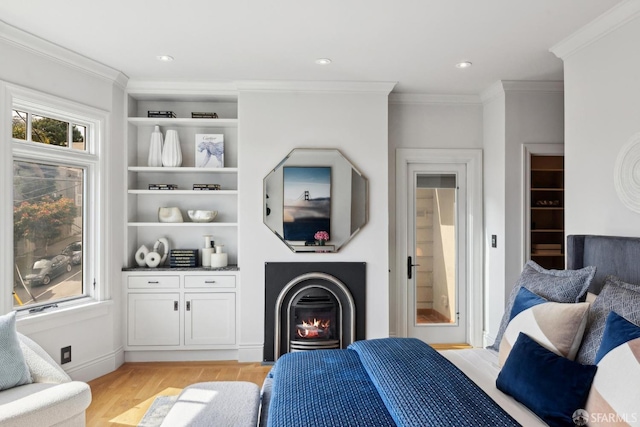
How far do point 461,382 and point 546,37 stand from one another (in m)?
2.50

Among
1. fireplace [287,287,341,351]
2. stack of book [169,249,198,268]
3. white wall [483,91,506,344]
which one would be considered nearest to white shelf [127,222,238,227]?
stack of book [169,249,198,268]

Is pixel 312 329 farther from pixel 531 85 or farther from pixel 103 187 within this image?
pixel 531 85

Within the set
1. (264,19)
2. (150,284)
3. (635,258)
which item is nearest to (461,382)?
(635,258)

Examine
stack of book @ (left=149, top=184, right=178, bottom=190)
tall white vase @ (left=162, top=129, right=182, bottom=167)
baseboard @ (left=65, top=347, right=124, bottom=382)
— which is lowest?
baseboard @ (left=65, top=347, right=124, bottom=382)

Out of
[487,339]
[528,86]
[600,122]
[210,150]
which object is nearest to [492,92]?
[528,86]

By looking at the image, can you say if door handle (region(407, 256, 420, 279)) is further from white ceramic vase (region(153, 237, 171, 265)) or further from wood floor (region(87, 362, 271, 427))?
white ceramic vase (region(153, 237, 171, 265))

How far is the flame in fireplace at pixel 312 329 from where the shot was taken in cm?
392

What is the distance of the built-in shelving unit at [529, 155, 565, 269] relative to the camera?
4.23 metres

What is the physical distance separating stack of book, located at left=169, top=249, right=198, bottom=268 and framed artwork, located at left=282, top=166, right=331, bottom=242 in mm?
945

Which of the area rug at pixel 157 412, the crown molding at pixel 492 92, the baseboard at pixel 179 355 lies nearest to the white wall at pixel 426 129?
the crown molding at pixel 492 92

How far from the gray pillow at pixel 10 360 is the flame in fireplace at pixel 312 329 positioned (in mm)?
2141

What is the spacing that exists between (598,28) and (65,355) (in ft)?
14.7

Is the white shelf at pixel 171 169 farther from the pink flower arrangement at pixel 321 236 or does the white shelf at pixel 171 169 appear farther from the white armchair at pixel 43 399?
the white armchair at pixel 43 399

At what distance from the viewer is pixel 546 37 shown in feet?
9.72
